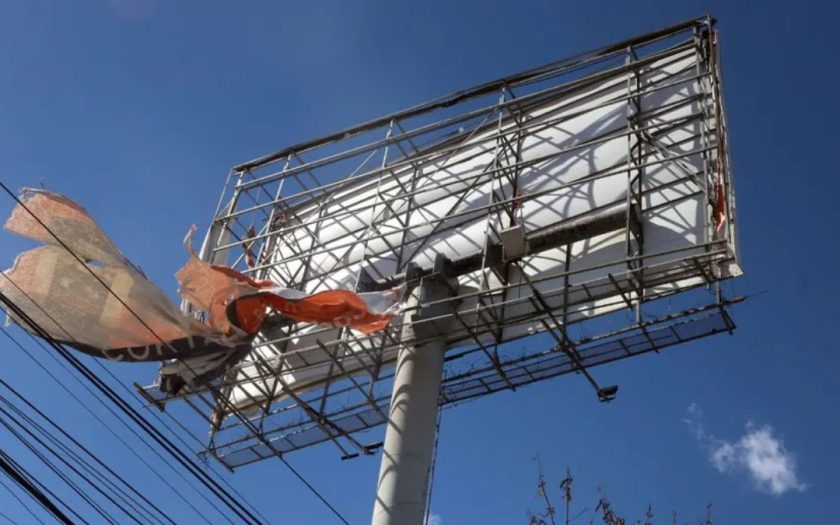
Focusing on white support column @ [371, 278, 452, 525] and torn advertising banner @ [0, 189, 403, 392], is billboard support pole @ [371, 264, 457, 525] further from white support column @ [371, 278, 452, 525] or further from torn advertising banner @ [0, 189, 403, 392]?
torn advertising banner @ [0, 189, 403, 392]

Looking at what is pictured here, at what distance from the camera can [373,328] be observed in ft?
40.2

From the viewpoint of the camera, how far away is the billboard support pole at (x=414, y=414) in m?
11.7

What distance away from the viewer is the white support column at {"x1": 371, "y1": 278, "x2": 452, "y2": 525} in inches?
461

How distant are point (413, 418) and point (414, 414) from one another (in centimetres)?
6

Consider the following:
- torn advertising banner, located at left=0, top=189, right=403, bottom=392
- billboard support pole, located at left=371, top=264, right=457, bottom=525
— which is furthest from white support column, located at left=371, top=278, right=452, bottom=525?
torn advertising banner, located at left=0, top=189, right=403, bottom=392

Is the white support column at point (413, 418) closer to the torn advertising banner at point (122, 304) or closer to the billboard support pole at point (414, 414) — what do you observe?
the billboard support pole at point (414, 414)

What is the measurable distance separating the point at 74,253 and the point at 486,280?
5.13m

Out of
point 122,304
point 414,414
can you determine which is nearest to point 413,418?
point 414,414

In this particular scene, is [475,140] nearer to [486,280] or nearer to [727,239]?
[486,280]

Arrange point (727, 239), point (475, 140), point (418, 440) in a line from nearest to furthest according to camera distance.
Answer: point (727, 239)
point (418, 440)
point (475, 140)

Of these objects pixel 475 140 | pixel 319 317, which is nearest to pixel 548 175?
pixel 475 140

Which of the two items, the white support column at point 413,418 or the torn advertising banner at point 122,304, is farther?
the torn advertising banner at point 122,304

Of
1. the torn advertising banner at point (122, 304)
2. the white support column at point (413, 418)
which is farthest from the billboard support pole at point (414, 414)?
the torn advertising banner at point (122, 304)

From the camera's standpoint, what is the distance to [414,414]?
40.6 ft
